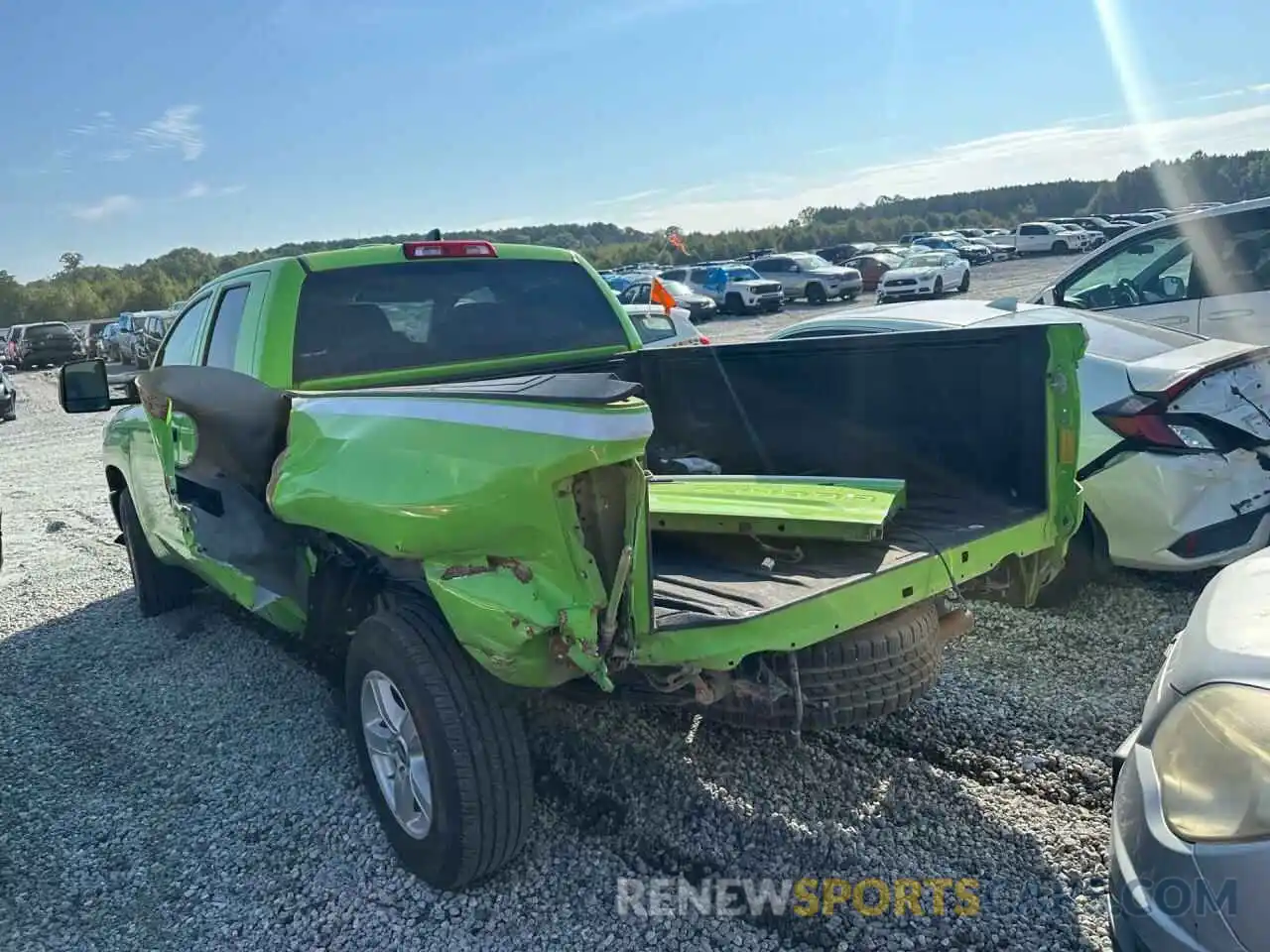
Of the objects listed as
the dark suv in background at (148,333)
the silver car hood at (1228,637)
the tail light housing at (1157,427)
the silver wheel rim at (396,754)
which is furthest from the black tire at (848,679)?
the dark suv in background at (148,333)

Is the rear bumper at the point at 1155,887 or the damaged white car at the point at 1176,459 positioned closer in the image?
the rear bumper at the point at 1155,887

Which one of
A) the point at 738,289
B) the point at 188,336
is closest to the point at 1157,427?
the point at 188,336

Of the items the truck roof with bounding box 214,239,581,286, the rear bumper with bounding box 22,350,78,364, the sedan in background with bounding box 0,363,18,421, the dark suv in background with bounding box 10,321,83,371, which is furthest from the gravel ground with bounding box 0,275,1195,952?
the dark suv in background with bounding box 10,321,83,371

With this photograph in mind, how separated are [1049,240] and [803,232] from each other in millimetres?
32936

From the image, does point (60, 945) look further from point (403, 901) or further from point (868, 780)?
point (868, 780)

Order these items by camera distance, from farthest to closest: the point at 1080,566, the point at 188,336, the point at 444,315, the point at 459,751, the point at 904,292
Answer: the point at 904,292 → the point at 188,336 → the point at 1080,566 → the point at 444,315 → the point at 459,751

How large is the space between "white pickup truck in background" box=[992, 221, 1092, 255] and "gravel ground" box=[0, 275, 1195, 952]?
4420 cm

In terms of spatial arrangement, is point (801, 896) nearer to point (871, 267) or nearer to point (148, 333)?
point (148, 333)

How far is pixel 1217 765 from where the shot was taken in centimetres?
182

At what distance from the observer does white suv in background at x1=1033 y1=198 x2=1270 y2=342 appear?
7.05m

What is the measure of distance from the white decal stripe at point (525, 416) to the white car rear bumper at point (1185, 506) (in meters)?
2.92

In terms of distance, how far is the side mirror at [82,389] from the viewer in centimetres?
471

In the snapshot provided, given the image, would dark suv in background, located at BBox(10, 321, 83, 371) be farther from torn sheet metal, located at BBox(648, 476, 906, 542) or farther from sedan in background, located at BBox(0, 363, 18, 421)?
torn sheet metal, located at BBox(648, 476, 906, 542)

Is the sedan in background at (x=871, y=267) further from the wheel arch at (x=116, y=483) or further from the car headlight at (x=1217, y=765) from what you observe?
the car headlight at (x=1217, y=765)
